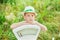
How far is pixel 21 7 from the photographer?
5.30m

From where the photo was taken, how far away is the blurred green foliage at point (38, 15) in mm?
4734

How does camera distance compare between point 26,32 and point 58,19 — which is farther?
point 58,19

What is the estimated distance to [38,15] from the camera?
203 inches

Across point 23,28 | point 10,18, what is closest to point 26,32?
point 23,28

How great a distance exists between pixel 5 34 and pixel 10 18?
18.4 inches

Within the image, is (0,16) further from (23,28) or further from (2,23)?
(23,28)

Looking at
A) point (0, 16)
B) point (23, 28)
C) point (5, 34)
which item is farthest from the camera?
point (0, 16)

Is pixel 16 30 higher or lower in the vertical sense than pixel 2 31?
higher

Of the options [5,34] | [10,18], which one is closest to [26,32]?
[5,34]

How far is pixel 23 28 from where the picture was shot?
3.67 metres

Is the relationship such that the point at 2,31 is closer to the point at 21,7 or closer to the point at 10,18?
the point at 10,18

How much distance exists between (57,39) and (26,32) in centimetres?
118

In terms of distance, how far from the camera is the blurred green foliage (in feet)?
15.5

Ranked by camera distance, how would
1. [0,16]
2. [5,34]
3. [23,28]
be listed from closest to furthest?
[23,28]
[5,34]
[0,16]
